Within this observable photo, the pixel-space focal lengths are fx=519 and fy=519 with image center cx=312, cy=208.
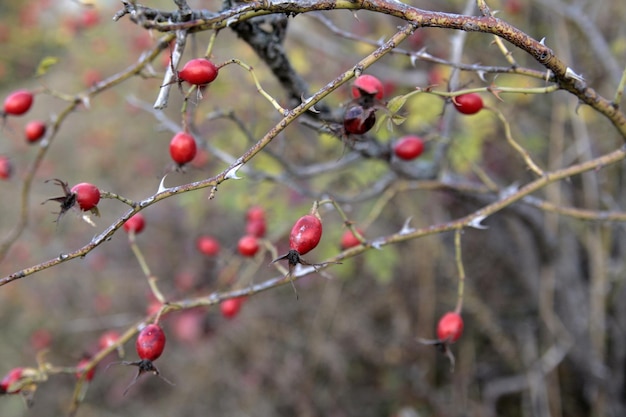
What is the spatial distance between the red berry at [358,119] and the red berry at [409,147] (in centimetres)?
55

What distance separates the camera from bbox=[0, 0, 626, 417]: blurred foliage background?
94.5 inches

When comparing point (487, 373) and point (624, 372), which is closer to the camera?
point (624, 372)

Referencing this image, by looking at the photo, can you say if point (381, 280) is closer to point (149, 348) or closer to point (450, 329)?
point (450, 329)

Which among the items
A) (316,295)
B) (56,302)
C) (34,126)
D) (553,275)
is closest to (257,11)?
(34,126)

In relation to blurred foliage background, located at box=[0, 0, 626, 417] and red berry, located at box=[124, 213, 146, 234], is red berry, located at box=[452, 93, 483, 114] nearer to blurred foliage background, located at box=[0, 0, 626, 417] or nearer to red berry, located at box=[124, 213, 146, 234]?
blurred foliage background, located at box=[0, 0, 626, 417]

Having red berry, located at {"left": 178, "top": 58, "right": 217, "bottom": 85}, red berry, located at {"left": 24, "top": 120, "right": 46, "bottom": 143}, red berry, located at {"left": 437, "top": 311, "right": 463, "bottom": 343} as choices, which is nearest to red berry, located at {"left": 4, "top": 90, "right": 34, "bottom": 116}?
red berry, located at {"left": 24, "top": 120, "right": 46, "bottom": 143}

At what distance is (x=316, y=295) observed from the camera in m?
3.46

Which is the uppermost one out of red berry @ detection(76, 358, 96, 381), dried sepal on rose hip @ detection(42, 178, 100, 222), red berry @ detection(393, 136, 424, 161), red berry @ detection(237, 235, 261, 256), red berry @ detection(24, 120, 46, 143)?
dried sepal on rose hip @ detection(42, 178, 100, 222)

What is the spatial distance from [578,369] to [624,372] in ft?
0.64

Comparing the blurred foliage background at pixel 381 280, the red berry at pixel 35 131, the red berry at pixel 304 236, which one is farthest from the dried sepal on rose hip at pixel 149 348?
the red berry at pixel 35 131

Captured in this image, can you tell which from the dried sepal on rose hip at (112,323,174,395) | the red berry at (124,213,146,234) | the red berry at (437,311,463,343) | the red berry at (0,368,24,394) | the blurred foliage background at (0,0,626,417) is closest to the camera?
the dried sepal on rose hip at (112,323,174,395)

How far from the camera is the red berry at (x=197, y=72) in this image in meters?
0.93

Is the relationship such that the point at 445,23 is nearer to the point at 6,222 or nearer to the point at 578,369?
the point at 578,369

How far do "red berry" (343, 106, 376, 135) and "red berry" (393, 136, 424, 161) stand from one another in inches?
21.9
